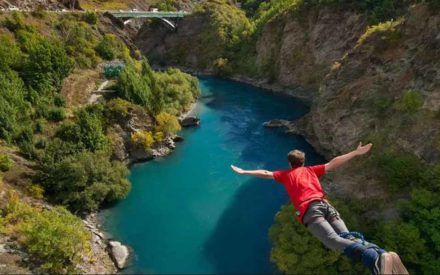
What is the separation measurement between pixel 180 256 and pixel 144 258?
7.22 ft

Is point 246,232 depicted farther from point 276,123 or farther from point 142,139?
point 276,123

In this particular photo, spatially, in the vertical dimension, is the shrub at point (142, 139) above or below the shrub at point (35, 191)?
above

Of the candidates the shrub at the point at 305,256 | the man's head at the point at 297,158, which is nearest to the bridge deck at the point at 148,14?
the shrub at the point at 305,256

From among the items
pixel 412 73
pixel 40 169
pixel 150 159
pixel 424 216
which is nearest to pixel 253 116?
pixel 150 159

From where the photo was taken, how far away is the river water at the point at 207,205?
2500 cm

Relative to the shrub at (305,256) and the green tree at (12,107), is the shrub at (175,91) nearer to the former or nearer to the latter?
the green tree at (12,107)

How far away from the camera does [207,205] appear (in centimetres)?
3084

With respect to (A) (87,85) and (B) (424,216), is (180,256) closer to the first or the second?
(B) (424,216)

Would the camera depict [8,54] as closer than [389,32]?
No

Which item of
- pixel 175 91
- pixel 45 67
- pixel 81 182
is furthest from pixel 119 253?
pixel 175 91

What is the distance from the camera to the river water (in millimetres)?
25000

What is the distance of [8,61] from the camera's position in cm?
3712

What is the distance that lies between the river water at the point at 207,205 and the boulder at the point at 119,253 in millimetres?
449

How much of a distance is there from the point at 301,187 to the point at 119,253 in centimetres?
1861
